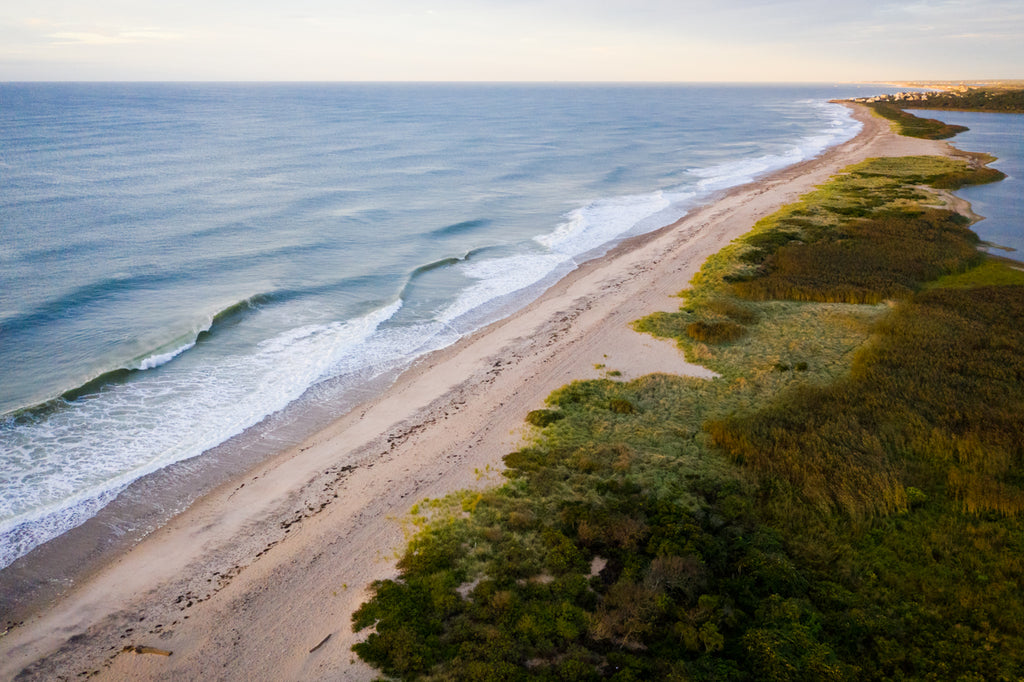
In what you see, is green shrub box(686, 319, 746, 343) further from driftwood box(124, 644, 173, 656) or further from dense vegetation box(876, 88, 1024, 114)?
dense vegetation box(876, 88, 1024, 114)

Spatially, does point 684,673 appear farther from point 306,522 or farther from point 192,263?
point 192,263

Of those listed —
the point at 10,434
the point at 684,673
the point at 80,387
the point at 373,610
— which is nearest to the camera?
the point at 684,673

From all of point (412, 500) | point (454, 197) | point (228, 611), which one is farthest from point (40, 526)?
point (454, 197)

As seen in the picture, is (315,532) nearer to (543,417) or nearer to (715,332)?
(543,417)

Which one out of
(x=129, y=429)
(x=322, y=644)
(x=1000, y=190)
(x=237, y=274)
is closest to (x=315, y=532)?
(x=322, y=644)

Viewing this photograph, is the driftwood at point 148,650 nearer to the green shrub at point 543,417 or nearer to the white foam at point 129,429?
the white foam at point 129,429

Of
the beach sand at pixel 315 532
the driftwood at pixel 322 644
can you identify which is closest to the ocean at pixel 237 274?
the beach sand at pixel 315 532
